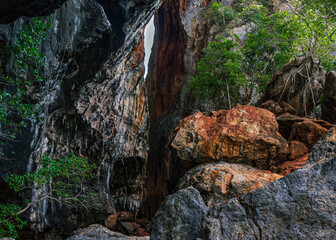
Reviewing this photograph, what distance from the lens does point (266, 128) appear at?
10.2 metres

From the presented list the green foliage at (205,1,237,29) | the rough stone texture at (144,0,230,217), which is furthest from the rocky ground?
the green foliage at (205,1,237,29)

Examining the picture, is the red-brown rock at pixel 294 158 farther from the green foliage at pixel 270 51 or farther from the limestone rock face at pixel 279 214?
the green foliage at pixel 270 51

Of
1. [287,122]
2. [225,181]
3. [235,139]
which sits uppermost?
[287,122]

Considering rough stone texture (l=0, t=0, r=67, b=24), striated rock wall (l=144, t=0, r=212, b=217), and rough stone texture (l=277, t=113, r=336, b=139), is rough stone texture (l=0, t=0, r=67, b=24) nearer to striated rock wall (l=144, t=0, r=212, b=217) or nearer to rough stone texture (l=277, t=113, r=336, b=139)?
rough stone texture (l=277, t=113, r=336, b=139)

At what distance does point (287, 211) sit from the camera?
3963 millimetres

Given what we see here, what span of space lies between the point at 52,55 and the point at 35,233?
338 inches

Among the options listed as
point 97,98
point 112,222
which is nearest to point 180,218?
point 112,222

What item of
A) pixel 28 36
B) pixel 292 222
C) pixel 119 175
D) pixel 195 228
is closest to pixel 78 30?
pixel 28 36

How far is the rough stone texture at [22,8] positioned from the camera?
19.5 ft

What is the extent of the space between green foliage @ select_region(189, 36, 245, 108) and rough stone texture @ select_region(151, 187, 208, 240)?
9.67m

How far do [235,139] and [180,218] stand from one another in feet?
18.3

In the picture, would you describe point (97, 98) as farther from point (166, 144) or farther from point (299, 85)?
point (299, 85)

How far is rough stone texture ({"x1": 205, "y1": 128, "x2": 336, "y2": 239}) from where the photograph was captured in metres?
3.68

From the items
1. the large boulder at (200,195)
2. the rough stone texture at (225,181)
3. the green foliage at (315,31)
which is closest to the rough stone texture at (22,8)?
the large boulder at (200,195)
